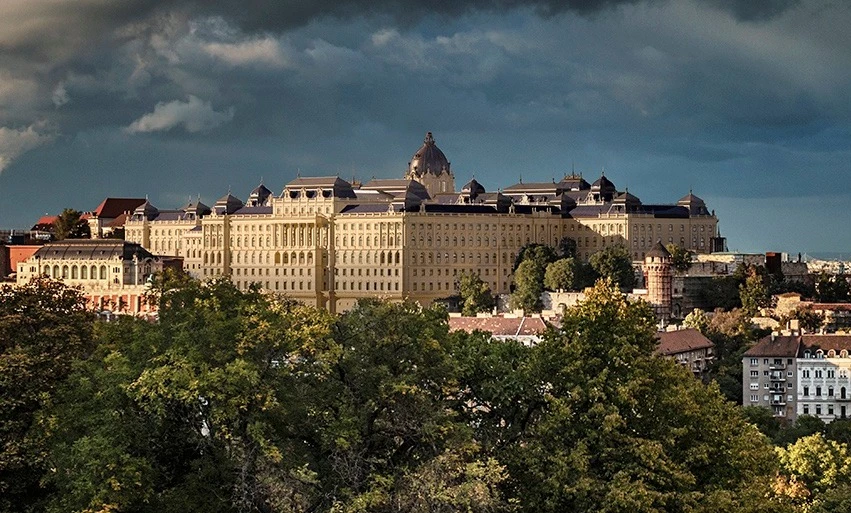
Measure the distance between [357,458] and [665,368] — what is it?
10.4 m

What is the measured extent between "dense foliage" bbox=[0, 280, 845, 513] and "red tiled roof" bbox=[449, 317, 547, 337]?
8182cm

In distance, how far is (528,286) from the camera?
18350 cm

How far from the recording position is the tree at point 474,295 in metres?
179

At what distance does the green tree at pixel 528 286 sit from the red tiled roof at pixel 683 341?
36500mm

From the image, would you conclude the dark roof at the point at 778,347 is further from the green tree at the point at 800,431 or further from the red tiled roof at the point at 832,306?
the red tiled roof at the point at 832,306

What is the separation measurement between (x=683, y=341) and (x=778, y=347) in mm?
9941

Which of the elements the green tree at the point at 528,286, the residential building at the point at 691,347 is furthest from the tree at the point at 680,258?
the residential building at the point at 691,347

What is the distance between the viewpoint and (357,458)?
161ft

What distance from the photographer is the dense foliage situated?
48812mm

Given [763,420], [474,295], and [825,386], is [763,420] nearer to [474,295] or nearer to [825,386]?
[825,386]

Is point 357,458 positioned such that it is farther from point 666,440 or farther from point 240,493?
point 666,440

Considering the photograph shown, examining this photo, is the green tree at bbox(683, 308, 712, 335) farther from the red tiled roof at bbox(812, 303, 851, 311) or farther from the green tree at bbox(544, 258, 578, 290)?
the green tree at bbox(544, 258, 578, 290)

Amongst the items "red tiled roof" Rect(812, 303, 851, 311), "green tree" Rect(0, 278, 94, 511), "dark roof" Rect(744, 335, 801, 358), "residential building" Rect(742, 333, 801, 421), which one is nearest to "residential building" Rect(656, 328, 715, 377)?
"dark roof" Rect(744, 335, 801, 358)

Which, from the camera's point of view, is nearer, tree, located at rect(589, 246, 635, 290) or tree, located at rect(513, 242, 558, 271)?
tree, located at rect(589, 246, 635, 290)
